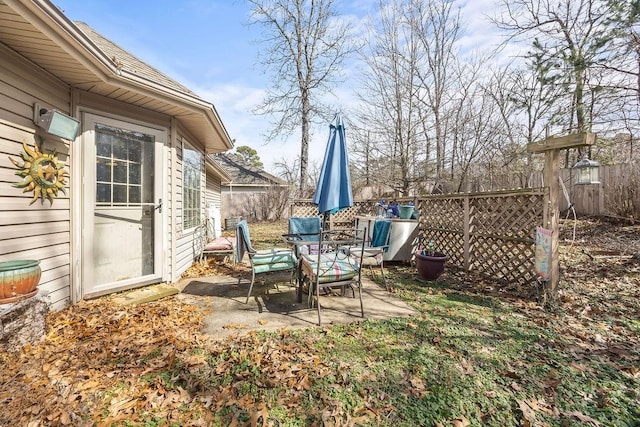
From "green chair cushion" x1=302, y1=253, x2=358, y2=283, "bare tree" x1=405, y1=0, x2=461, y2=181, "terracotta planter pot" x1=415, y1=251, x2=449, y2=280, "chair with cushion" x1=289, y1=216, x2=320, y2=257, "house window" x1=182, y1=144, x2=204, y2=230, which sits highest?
"bare tree" x1=405, y1=0, x2=461, y2=181

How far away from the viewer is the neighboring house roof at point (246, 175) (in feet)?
60.3

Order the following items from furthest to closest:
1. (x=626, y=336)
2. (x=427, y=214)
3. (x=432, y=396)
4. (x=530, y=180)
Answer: (x=530, y=180), (x=427, y=214), (x=626, y=336), (x=432, y=396)

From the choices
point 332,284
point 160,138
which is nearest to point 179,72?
point 160,138

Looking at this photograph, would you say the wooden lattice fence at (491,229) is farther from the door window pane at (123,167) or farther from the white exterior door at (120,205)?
Answer: the door window pane at (123,167)

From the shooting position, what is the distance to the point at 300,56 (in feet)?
44.2

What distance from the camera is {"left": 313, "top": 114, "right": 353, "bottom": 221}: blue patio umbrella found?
448 centimetres

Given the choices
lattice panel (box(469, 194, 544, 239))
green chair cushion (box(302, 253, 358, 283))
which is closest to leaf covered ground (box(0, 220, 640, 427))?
green chair cushion (box(302, 253, 358, 283))

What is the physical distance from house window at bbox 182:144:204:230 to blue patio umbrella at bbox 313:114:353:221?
2.43 m

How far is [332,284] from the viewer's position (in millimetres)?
3221

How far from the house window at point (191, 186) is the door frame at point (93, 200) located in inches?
27.8

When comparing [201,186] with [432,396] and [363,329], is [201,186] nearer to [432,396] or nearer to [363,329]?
[363,329]

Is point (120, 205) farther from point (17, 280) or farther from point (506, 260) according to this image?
point (506, 260)

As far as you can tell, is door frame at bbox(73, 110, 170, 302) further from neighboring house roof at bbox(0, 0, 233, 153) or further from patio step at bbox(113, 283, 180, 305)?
neighboring house roof at bbox(0, 0, 233, 153)

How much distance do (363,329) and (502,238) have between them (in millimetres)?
3089
